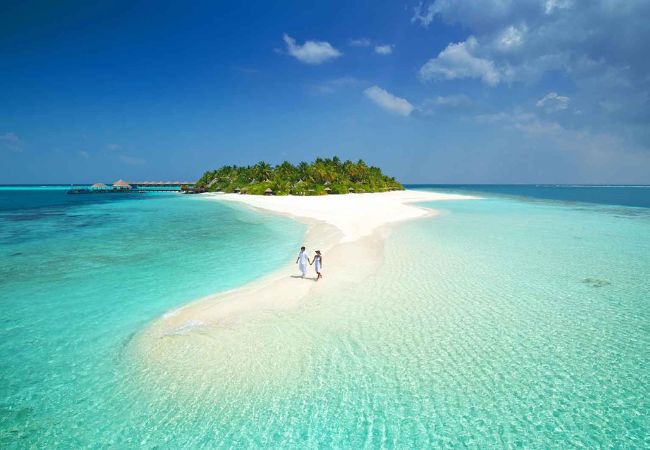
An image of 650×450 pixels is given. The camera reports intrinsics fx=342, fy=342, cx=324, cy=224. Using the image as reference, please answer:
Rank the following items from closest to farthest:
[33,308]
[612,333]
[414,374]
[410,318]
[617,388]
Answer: [617,388]
[414,374]
[612,333]
[410,318]
[33,308]

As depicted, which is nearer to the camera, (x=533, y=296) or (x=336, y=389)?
(x=336, y=389)

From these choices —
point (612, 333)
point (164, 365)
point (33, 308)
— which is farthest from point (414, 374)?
point (33, 308)

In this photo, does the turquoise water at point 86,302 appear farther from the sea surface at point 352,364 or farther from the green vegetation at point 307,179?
the green vegetation at point 307,179

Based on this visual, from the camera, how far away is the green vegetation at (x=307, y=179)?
263ft

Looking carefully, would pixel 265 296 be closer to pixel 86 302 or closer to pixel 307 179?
pixel 86 302

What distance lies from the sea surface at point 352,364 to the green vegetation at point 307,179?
6292cm

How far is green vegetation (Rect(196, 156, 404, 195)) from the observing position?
80.2 m

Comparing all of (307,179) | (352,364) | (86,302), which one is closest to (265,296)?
(352,364)

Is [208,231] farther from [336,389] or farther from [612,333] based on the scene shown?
[612,333]

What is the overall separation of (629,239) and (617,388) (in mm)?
23970

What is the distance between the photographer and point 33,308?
11781 mm

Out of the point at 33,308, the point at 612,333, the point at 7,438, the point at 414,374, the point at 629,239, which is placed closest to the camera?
the point at 7,438

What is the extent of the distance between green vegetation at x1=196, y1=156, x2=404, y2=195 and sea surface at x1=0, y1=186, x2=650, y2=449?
206 ft

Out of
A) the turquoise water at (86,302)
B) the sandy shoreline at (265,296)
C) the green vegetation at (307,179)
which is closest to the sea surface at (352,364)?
the turquoise water at (86,302)
